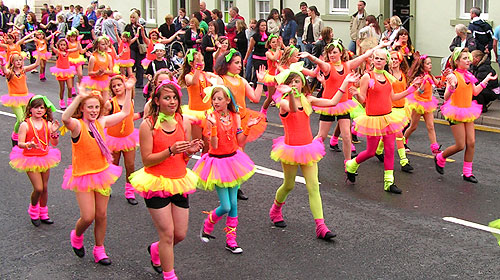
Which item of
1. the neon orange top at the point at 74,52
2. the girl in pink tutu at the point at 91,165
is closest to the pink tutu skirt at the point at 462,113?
the girl in pink tutu at the point at 91,165

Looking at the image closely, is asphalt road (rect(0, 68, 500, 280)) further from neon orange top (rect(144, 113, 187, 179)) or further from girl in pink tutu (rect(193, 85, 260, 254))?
neon orange top (rect(144, 113, 187, 179))

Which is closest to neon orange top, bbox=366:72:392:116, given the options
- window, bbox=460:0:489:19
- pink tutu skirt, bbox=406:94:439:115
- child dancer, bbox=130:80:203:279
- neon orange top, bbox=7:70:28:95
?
pink tutu skirt, bbox=406:94:439:115

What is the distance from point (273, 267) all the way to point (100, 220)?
1736 millimetres

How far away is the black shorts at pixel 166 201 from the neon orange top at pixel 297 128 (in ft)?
6.10

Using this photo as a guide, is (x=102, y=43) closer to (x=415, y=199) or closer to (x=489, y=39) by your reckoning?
(x=415, y=199)

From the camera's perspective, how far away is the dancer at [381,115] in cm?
→ 984

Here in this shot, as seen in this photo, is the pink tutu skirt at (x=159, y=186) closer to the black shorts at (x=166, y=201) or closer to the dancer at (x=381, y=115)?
the black shorts at (x=166, y=201)

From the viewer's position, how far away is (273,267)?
7.34 metres

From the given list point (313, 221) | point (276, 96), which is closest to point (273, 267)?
point (313, 221)

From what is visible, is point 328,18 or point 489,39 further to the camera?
point 328,18

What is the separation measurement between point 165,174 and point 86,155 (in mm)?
1096

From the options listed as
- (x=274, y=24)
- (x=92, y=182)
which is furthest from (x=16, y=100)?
(x=274, y=24)

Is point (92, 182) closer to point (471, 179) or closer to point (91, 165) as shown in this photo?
point (91, 165)

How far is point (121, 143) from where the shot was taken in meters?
9.17
